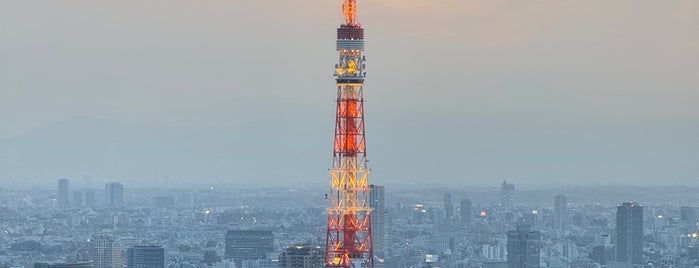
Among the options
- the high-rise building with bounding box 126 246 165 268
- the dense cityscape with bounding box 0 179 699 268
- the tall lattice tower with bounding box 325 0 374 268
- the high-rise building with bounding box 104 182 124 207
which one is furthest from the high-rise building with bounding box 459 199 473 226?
the tall lattice tower with bounding box 325 0 374 268

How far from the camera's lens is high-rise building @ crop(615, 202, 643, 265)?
7419cm

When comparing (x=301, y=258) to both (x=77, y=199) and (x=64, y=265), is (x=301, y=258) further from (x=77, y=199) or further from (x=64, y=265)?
(x=77, y=199)

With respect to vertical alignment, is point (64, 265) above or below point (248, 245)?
below

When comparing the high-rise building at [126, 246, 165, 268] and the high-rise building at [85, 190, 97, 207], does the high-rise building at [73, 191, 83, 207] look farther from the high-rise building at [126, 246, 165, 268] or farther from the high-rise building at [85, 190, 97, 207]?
the high-rise building at [126, 246, 165, 268]

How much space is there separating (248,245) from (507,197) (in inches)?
601

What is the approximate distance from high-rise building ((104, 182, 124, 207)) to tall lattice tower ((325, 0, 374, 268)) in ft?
307

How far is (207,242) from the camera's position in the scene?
8831cm

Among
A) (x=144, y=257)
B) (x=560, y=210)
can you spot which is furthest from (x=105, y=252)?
(x=560, y=210)

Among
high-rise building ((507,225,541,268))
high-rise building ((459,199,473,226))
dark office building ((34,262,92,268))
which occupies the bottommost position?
dark office building ((34,262,92,268))

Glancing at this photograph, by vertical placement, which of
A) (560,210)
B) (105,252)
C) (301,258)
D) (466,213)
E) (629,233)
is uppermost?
(560,210)

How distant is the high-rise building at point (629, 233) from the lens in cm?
7419

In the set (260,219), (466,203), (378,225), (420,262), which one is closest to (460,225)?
(466,203)

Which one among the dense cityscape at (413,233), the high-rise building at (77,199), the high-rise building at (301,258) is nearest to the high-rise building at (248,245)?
the dense cityscape at (413,233)

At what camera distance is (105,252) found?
73.4 m
